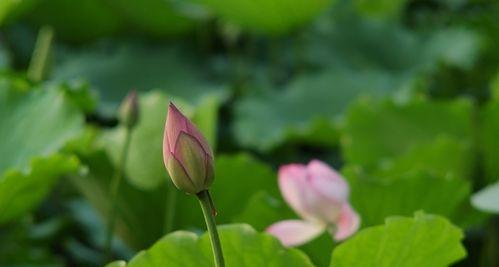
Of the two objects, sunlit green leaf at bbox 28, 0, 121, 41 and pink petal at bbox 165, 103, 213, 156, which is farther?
sunlit green leaf at bbox 28, 0, 121, 41

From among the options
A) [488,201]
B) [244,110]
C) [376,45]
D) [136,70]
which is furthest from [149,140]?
[376,45]

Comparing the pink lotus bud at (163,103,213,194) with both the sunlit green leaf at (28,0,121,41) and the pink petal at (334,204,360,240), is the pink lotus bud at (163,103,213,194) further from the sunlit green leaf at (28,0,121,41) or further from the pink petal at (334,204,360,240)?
the sunlit green leaf at (28,0,121,41)

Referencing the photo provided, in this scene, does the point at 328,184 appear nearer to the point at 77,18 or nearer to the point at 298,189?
the point at 298,189

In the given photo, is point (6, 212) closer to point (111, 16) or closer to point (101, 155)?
point (101, 155)

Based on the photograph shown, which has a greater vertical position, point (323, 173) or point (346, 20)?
point (323, 173)

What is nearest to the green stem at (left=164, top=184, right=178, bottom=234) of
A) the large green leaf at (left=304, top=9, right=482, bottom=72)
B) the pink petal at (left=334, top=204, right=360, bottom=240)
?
the pink petal at (left=334, top=204, right=360, bottom=240)

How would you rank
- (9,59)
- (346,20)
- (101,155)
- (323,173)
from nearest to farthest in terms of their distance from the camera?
(323,173)
(101,155)
(9,59)
(346,20)

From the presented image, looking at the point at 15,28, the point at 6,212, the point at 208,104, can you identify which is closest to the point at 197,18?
the point at 15,28
